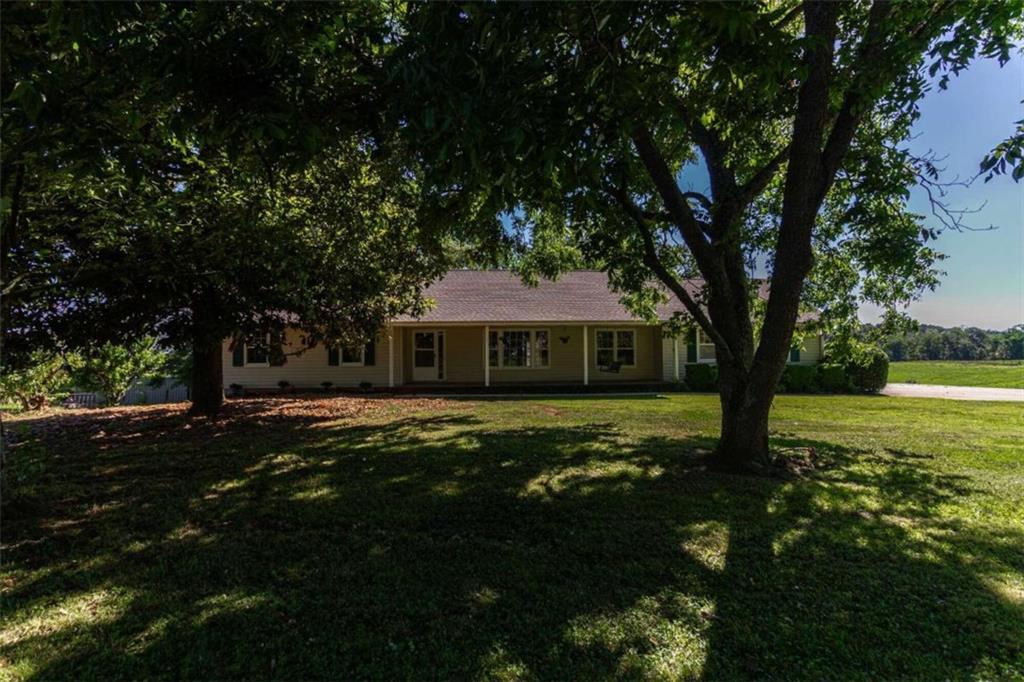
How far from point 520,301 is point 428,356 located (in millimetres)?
4282

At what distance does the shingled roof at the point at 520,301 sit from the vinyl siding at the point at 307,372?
2561 millimetres

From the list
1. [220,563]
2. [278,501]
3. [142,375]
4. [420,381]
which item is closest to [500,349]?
[420,381]

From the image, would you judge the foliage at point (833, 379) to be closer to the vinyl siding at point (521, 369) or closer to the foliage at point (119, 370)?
the vinyl siding at point (521, 369)

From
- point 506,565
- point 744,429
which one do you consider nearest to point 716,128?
point 744,429

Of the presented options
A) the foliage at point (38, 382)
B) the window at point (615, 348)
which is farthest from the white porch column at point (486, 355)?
the foliage at point (38, 382)

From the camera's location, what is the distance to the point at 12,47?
10.8ft

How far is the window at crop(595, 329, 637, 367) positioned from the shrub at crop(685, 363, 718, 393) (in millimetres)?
2364

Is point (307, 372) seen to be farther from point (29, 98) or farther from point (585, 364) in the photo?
point (29, 98)

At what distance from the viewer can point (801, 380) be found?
63.2 feet

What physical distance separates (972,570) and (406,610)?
4070 millimetres

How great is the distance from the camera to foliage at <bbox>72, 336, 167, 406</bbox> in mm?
12945

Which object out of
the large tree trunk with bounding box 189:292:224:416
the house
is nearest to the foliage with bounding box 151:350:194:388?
the house

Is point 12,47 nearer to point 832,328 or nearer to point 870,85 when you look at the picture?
point 870,85

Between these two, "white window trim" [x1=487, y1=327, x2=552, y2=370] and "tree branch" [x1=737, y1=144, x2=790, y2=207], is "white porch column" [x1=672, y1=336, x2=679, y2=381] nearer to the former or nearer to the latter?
"white window trim" [x1=487, y1=327, x2=552, y2=370]
